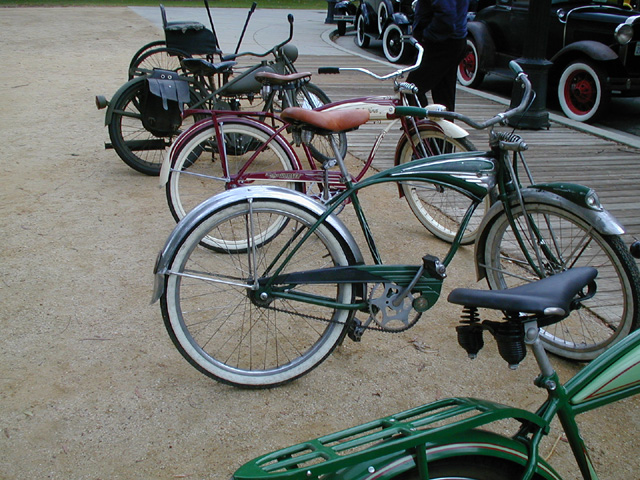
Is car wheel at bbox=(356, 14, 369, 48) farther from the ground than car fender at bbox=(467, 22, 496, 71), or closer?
closer

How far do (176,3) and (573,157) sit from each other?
20472 mm

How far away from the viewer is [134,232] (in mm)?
4707

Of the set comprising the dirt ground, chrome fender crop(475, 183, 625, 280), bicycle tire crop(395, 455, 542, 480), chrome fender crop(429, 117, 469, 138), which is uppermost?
chrome fender crop(429, 117, 469, 138)

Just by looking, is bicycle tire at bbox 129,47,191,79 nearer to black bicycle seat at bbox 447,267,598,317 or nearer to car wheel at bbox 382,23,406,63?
car wheel at bbox 382,23,406,63

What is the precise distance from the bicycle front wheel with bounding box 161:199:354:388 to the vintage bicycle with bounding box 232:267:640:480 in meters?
1.26

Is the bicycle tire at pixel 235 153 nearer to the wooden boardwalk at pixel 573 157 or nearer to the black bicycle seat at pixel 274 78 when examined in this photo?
the black bicycle seat at pixel 274 78

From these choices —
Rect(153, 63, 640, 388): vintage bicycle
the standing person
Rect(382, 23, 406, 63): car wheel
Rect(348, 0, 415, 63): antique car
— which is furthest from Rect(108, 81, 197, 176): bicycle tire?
Rect(382, 23, 406, 63): car wheel

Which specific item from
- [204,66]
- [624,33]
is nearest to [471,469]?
[204,66]

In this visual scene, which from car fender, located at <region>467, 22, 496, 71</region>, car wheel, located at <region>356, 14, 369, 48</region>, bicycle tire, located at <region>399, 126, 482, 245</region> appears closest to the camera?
bicycle tire, located at <region>399, 126, 482, 245</region>

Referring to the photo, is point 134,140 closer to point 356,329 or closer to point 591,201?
point 356,329

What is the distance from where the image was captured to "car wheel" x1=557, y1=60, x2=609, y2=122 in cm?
825

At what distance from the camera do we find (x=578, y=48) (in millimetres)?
8391

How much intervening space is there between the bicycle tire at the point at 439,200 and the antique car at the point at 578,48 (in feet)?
13.1

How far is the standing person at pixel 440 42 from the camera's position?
19.3 feet
